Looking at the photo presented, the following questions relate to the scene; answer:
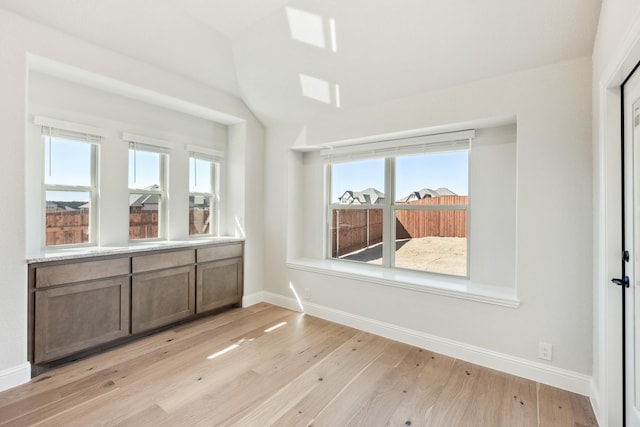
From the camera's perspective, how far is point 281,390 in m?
2.15

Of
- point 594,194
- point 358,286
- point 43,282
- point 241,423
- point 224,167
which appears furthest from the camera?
point 224,167

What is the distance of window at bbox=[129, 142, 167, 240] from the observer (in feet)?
10.6

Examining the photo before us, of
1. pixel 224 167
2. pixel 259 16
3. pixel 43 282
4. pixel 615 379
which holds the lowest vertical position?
pixel 615 379

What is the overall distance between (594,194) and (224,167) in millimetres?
3833

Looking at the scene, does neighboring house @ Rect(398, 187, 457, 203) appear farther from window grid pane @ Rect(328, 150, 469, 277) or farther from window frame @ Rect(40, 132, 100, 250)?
window frame @ Rect(40, 132, 100, 250)

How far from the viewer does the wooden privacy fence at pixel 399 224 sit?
305 centimetres

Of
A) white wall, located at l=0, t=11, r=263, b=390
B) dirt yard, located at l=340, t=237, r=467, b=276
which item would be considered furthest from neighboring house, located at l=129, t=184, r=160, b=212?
dirt yard, located at l=340, t=237, r=467, b=276

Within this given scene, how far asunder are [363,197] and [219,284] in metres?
2.05

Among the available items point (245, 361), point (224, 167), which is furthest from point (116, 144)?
point (245, 361)

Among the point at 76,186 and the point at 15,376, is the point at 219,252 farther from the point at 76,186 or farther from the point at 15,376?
the point at 15,376

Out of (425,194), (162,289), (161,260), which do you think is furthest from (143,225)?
(425,194)

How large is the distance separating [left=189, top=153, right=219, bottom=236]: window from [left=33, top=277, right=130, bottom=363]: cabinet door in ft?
4.02

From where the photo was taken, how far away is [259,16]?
271cm

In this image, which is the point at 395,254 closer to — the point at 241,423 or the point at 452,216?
the point at 452,216
